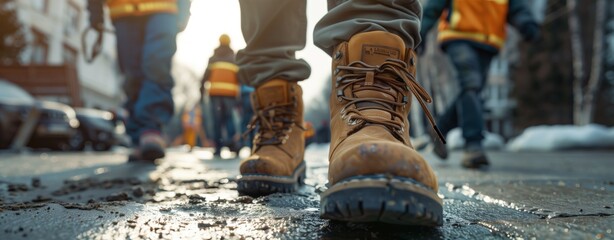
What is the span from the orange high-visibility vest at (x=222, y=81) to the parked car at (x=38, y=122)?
8.88ft

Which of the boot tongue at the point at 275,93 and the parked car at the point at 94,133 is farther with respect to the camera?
the parked car at the point at 94,133

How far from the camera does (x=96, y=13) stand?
3.20 metres

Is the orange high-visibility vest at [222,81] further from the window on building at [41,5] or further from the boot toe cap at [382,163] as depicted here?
the window on building at [41,5]

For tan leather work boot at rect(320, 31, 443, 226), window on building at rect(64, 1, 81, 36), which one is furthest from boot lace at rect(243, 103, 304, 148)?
window on building at rect(64, 1, 81, 36)

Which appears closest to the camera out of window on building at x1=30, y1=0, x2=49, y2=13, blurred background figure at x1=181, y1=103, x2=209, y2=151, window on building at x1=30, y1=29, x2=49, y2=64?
blurred background figure at x1=181, y1=103, x2=209, y2=151

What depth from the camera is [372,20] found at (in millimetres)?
1104

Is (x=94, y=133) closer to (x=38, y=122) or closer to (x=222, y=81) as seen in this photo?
(x=38, y=122)

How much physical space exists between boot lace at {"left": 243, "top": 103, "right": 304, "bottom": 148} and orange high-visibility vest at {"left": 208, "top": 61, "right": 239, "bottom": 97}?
485 centimetres

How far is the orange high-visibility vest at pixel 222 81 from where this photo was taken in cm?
626

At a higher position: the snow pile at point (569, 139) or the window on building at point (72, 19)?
the window on building at point (72, 19)

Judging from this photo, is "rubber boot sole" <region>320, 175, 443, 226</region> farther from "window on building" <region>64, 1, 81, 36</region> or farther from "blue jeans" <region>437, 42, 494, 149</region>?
"window on building" <region>64, 1, 81, 36</region>

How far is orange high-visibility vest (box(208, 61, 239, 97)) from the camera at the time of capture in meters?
6.26

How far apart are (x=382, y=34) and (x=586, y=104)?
1302cm

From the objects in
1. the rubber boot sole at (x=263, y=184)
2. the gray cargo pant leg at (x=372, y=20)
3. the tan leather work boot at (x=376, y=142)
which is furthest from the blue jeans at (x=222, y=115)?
the tan leather work boot at (x=376, y=142)
